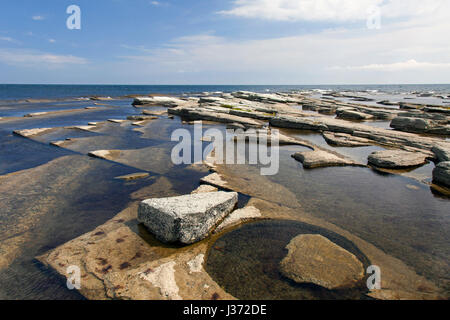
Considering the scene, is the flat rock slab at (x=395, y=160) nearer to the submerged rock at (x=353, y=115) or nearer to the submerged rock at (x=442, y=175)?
the submerged rock at (x=442, y=175)

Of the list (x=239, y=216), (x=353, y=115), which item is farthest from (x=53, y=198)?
(x=353, y=115)

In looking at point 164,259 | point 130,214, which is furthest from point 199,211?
point 130,214

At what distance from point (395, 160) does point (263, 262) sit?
8376mm

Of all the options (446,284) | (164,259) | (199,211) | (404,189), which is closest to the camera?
(446,284)

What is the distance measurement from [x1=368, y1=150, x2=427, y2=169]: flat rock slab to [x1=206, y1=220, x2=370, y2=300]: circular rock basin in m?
6.19

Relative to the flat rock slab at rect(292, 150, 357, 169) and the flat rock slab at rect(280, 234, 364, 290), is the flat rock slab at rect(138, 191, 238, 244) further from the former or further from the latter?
the flat rock slab at rect(292, 150, 357, 169)

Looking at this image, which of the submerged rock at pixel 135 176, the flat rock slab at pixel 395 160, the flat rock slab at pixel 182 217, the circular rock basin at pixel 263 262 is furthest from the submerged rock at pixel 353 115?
the flat rock slab at pixel 182 217

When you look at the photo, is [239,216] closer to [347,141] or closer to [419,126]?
[347,141]

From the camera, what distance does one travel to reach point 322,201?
260 inches

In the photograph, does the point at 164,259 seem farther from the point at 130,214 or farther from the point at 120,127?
the point at 120,127

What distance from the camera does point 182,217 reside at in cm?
446

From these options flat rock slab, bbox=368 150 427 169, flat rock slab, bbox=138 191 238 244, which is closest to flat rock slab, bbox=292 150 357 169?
flat rock slab, bbox=368 150 427 169

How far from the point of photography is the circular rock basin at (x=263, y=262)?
3.58 meters
